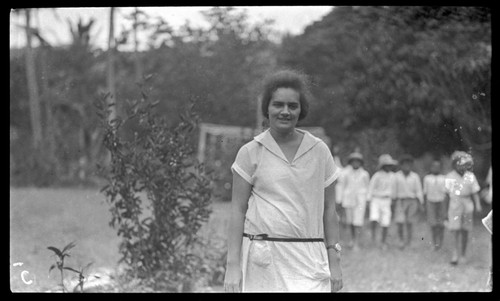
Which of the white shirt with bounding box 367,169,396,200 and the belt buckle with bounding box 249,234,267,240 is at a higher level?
the belt buckle with bounding box 249,234,267,240

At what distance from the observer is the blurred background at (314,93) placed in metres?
8.22

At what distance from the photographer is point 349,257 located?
1027 cm

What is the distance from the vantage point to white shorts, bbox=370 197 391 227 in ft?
35.7

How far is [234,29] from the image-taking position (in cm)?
887

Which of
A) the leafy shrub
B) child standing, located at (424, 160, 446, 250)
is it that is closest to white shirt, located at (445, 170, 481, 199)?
child standing, located at (424, 160, 446, 250)

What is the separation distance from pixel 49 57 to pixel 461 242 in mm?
20952

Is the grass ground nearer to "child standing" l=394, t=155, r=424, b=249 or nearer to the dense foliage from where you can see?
"child standing" l=394, t=155, r=424, b=249

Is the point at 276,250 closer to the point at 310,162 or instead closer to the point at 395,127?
the point at 310,162

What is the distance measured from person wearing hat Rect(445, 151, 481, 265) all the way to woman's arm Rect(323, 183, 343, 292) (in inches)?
168

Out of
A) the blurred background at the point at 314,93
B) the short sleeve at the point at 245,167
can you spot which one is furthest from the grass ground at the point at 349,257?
the short sleeve at the point at 245,167

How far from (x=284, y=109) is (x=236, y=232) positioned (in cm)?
60

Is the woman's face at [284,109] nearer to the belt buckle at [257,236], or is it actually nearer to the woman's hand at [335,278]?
the belt buckle at [257,236]

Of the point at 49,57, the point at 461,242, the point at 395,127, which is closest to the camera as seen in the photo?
the point at 461,242
